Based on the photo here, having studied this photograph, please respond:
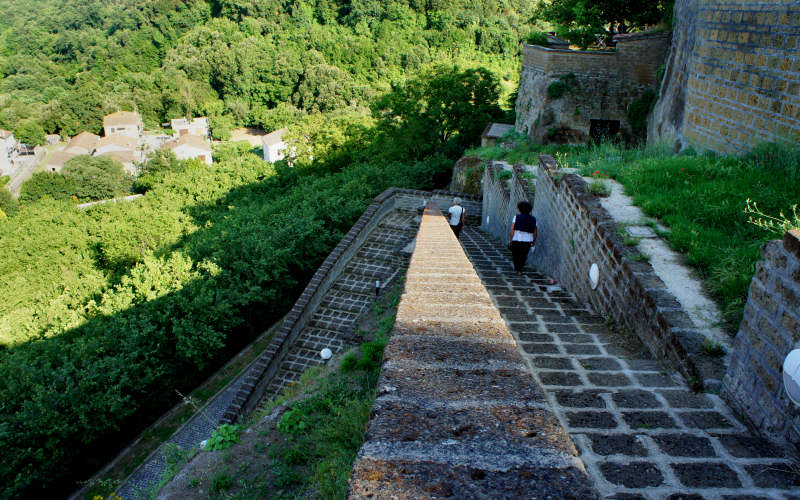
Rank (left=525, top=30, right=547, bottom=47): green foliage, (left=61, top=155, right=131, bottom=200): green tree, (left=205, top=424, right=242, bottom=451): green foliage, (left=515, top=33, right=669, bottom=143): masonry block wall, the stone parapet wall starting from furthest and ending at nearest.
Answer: (left=61, top=155, right=131, bottom=200): green tree, (left=525, top=30, right=547, bottom=47): green foliage, (left=515, top=33, right=669, bottom=143): masonry block wall, (left=205, top=424, right=242, bottom=451): green foliage, the stone parapet wall

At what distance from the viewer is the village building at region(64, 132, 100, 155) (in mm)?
52281

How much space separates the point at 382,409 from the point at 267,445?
13.0 feet

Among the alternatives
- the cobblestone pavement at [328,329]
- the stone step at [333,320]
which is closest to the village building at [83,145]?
the cobblestone pavement at [328,329]

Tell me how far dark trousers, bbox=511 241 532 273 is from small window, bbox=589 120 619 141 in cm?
1333

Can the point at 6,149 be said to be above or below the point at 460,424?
below

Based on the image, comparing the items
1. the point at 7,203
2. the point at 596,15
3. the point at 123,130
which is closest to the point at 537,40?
the point at 596,15

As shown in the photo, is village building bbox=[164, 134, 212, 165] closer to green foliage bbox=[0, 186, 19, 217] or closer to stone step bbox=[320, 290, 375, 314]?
green foliage bbox=[0, 186, 19, 217]

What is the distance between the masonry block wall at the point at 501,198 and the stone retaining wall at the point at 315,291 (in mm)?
1385

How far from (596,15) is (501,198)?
12.3m

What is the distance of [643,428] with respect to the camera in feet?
8.21

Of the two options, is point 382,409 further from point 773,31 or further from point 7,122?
point 7,122

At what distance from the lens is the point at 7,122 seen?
57719mm

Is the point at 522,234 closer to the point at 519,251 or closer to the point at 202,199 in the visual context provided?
the point at 519,251

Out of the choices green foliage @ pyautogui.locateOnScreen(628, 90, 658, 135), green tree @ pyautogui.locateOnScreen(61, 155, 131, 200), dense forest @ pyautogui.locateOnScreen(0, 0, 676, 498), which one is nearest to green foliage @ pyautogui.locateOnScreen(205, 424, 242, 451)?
dense forest @ pyautogui.locateOnScreen(0, 0, 676, 498)
